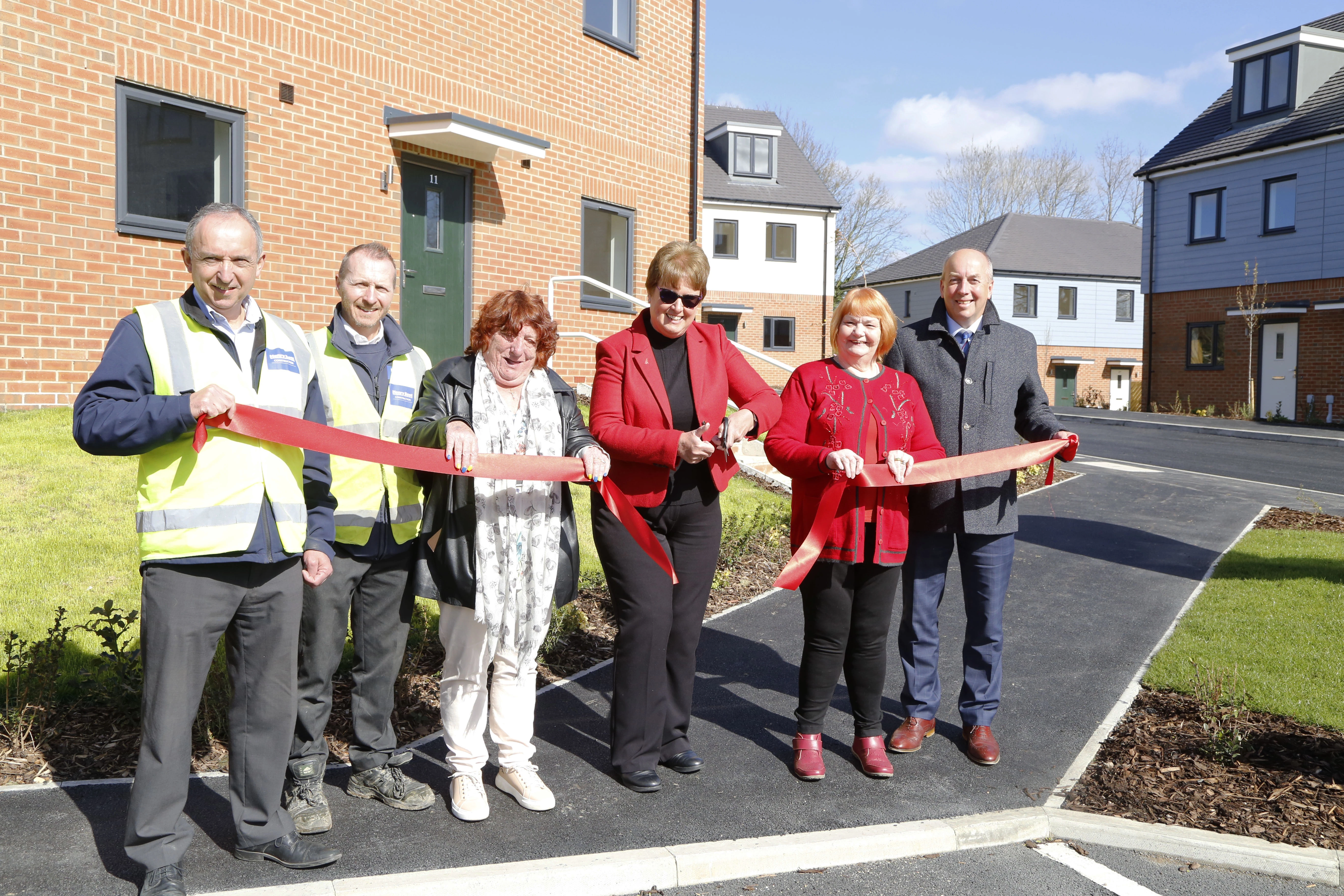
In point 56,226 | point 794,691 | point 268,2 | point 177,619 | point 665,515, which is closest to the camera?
point 177,619

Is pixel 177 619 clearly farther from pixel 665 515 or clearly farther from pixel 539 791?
pixel 665 515

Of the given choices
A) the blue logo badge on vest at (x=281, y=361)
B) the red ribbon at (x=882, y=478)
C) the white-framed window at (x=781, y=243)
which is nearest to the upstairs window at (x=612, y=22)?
the red ribbon at (x=882, y=478)

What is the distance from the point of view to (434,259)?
1200cm

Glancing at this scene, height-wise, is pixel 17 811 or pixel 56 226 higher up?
pixel 56 226

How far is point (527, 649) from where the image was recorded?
157 inches

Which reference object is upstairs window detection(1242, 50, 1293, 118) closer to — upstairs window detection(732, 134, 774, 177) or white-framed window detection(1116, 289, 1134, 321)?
white-framed window detection(1116, 289, 1134, 321)

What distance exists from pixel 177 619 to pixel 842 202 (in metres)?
54.7

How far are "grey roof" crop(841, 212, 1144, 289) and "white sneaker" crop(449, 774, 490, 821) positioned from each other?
43.2 m

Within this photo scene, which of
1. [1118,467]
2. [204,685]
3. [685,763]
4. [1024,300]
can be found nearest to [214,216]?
[204,685]

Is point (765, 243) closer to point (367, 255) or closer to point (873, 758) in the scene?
point (873, 758)

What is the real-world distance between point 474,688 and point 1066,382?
46461 millimetres

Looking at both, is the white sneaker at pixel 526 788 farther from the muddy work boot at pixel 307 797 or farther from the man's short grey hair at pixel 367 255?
the man's short grey hair at pixel 367 255

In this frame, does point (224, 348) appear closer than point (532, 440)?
Yes

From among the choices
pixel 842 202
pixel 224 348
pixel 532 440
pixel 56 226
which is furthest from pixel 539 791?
pixel 842 202
